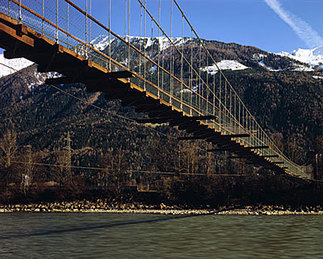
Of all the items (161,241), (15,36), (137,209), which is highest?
(15,36)

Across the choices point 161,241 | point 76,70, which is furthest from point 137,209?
point 76,70

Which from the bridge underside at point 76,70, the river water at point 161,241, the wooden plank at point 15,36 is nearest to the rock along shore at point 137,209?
the river water at point 161,241

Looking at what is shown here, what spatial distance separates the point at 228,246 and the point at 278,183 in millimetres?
46659

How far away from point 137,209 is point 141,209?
72 centimetres

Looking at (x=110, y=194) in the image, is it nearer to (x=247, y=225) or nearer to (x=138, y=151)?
(x=247, y=225)

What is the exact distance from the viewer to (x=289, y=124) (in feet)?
626

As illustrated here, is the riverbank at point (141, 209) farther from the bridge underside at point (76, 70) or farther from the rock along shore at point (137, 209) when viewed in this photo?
the bridge underside at point (76, 70)

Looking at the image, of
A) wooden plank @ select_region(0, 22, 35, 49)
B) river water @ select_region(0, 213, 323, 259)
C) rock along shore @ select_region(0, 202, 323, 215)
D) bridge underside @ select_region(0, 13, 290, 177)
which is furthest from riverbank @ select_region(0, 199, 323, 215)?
wooden plank @ select_region(0, 22, 35, 49)

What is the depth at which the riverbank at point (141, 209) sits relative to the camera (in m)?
63.7

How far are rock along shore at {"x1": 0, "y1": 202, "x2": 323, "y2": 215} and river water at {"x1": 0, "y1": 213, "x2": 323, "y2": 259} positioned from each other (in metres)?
20.1

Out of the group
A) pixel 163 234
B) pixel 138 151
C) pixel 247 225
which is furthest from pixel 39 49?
pixel 138 151

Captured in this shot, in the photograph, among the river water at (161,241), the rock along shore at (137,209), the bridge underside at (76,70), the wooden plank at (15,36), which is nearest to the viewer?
the wooden plank at (15,36)

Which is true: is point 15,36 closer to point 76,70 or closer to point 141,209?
point 76,70

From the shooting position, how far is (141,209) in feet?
228
